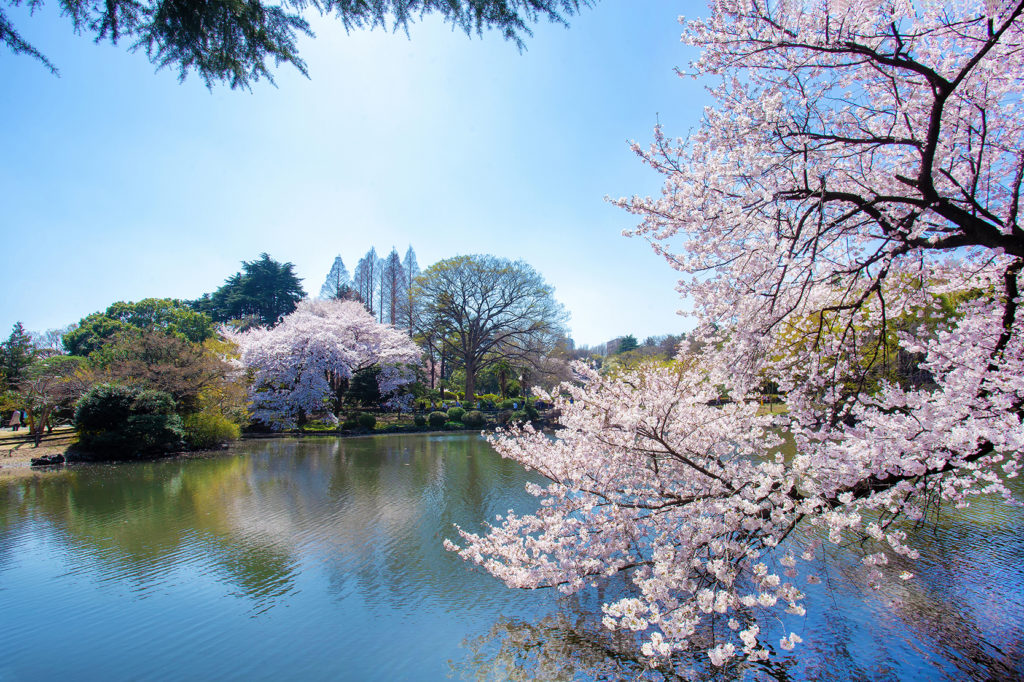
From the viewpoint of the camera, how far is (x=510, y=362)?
2850 cm

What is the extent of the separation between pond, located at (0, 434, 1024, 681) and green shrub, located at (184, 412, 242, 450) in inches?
260

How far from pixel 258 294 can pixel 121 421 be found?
2916cm

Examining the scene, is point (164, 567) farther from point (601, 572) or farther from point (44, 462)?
point (44, 462)

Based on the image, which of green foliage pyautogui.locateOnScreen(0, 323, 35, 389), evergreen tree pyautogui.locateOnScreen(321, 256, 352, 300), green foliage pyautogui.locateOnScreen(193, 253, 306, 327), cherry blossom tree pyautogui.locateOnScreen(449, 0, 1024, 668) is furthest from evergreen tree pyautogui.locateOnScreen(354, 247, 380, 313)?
cherry blossom tree pyautogui.locateOnScreen(449, 0, 1024, 668)

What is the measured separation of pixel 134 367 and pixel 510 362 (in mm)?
17728

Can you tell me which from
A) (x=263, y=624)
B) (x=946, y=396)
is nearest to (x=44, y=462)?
(x=263, y=624)

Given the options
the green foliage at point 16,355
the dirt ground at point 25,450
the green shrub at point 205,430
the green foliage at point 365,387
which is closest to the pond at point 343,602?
the dirt ground at point 25,450

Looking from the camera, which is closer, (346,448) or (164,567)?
(164,567)

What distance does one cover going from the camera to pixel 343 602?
5.39 m

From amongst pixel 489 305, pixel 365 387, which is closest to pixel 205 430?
pixel 365 387

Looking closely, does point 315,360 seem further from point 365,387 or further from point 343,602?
point 343,602

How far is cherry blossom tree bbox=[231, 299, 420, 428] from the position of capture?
22.1 meters

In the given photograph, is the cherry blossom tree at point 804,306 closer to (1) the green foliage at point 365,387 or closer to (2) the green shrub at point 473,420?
(2) the green shrub at point 473,420

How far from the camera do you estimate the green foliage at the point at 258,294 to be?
40156 mm
